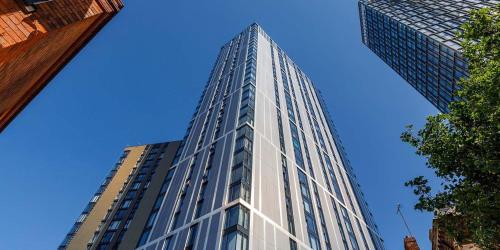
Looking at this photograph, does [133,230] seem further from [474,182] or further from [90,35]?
[474,182]

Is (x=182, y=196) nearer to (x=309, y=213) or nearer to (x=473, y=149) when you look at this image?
(x=309, y=213)

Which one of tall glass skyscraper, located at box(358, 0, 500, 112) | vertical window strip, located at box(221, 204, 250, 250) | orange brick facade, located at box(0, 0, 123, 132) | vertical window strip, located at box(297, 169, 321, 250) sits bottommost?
orange brick facade, located at box(0, 0, 123, 132)

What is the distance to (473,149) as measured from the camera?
13570mm

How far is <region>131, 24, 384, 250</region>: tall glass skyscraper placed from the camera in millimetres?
28312

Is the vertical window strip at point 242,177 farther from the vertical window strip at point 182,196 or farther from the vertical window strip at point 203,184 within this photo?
the vertical window strip at point 182,196

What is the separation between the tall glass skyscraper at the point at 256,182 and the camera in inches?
1115

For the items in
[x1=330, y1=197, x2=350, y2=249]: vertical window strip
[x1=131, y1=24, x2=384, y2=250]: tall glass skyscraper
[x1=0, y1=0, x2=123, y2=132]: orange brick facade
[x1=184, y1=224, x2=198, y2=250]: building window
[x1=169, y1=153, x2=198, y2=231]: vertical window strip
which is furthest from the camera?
[x1=330, y1=197, x2=350, y2=249]: vertical window strip

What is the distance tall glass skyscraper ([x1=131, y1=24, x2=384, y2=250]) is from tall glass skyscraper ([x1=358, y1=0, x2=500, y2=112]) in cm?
2805

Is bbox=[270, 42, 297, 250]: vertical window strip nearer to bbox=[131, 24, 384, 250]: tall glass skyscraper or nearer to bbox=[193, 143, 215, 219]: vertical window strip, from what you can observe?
bbox=[131, 24, 384, 250]: tall glass skyscraper

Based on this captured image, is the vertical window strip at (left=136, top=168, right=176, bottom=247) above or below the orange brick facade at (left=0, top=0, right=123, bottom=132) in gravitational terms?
above

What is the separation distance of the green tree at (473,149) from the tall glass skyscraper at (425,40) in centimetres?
4679

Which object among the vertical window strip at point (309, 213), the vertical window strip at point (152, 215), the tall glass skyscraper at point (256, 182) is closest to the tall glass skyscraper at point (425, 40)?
the tall glass skyscraper at point (256, 182)

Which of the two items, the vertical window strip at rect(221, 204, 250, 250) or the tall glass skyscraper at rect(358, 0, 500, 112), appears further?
the tall glass skyscraper at rect(358, 0, 500, 112)

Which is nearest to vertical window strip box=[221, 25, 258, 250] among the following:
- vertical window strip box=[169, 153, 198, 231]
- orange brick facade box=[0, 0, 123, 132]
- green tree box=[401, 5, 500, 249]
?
vertical window strip box=[169, 153, 198, 231]
